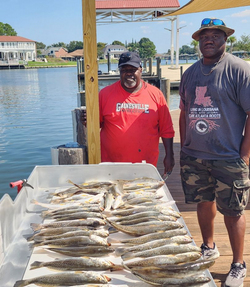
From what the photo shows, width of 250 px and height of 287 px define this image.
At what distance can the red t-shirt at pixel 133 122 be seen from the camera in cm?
360

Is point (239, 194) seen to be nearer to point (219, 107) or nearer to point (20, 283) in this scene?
point (219, 107)

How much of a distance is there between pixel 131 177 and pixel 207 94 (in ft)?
3.63

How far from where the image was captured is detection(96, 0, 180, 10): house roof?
22462 millimetres

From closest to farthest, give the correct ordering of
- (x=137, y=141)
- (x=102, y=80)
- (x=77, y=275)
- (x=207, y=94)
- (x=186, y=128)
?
(x=77, y=275), (x=207, y=94), (x=186, y=128), (x=137, y=141), (x=102, y=80)

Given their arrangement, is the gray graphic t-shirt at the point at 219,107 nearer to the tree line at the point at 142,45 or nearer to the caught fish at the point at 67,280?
the caught fish at the point at 67,280

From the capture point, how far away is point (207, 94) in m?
2.67

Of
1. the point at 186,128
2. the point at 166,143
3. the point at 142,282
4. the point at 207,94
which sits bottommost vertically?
the point at 142,282

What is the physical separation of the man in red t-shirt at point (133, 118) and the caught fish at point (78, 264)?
192 cm

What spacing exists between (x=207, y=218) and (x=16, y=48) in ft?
404

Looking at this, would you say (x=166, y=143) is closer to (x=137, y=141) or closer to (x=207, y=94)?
(x=137, y=141)

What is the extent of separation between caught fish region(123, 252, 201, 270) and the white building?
116368 millimetres

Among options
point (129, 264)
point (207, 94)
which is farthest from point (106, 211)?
point (207, 94)

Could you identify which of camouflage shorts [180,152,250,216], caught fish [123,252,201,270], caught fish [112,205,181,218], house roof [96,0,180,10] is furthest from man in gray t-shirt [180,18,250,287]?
house roof [96,0,180,10]

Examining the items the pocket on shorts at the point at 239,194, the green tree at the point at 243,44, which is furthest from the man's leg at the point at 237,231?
the green tree at the point at 243,44
